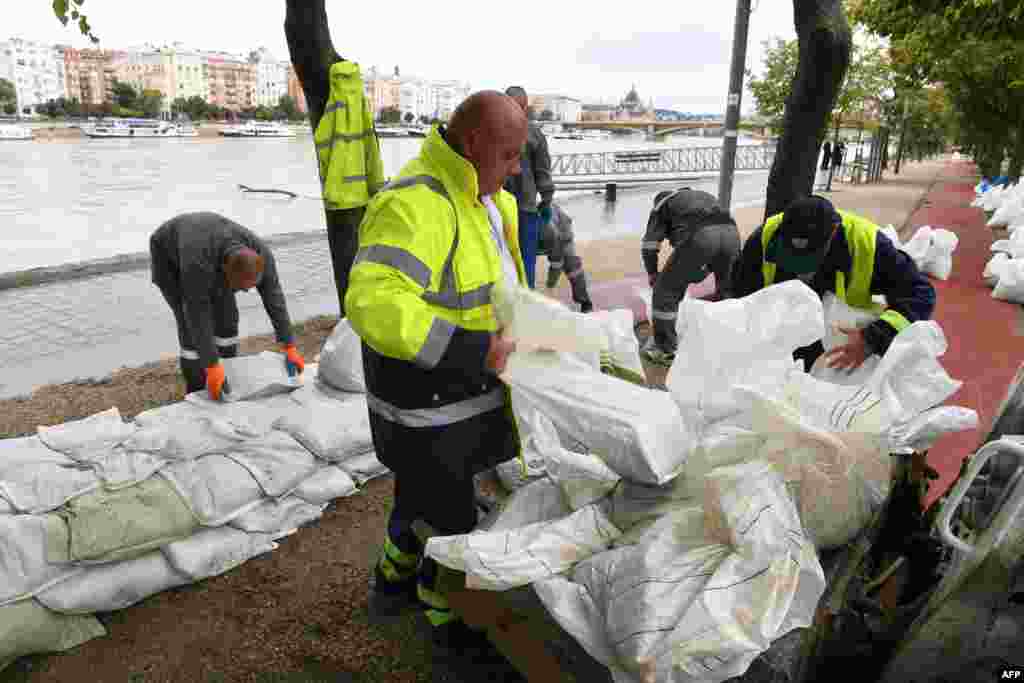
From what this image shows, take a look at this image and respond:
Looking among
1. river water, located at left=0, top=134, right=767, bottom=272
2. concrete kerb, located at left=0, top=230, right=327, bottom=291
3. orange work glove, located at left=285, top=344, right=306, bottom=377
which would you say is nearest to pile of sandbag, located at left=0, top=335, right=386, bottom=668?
orange work glove, located at left=285, top=344, right=306, bottom=377

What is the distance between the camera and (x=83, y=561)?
2355mm

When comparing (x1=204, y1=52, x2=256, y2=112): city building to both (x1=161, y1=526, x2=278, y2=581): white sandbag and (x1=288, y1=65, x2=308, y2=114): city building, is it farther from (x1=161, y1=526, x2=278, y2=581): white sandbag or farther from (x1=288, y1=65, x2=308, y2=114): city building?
(x1=161, y1=526, x2=278, y2=581): white sandbag

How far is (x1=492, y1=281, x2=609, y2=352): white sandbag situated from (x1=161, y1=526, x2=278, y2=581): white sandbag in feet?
5.05

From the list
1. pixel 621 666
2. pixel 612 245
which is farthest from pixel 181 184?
pixel 621 666

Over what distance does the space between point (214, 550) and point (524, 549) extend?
150cm

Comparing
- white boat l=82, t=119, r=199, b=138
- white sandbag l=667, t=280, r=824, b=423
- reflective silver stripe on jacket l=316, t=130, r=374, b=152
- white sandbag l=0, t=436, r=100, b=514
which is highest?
white boat l=82, t=119, r=199, b=138

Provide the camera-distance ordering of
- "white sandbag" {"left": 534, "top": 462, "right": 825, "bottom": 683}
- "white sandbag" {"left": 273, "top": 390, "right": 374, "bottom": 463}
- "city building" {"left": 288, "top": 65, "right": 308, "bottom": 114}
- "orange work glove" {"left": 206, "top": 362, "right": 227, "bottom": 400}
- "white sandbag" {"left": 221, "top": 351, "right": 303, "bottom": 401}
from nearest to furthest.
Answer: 1. "white sandbag" {"left": 534, "top": 462, "right": 825, "bottom": 683}
2. "white sandbag" {"left": 273, "top": 390, "right": 374, "bottom": 463}
3. "orange work glove" {"left": 206, "top": 362, "right": 227, "bottom": 400}
4. "white sandbag" {"left": 221, "top": 351, "right": 303, "bottom": 401}
5. "city building" {"left": 288, "top": 65, "right": 308, "bottom": 114}

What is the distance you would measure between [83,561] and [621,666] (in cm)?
186

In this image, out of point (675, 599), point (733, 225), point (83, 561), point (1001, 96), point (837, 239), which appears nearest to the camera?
point (675, 599)

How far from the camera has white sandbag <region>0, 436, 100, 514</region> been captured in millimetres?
2496

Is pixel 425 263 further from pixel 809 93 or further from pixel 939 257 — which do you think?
pixel 939 257

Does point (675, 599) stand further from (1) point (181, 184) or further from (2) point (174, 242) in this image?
(1) point (181, 184)

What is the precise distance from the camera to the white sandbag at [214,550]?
256 centimetres

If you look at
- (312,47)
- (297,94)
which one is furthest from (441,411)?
(297,94)
